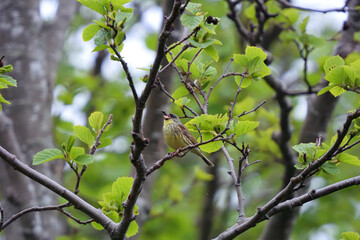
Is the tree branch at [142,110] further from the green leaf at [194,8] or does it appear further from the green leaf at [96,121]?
the green leaf at [96,121]

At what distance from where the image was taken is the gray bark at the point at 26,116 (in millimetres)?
4805

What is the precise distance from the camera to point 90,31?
2.38m

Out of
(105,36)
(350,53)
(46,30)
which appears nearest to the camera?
(105,36)

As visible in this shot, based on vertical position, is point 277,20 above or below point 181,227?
above

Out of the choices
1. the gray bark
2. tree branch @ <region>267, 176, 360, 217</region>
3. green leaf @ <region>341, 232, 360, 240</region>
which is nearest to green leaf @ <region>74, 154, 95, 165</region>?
tree branch @ <region>267, 176, 360, 217</region>

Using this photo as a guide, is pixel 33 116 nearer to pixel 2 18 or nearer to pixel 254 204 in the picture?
pixel 2 18

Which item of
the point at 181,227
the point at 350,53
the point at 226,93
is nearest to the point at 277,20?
the point at 350,53

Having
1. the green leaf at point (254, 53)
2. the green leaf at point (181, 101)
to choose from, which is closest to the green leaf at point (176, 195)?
the green leaf at point (181, 101)

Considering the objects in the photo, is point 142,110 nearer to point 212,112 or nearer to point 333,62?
point 333,62

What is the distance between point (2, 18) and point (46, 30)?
89cm

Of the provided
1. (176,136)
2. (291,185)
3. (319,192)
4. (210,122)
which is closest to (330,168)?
(319,192)

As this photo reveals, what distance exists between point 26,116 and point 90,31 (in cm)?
317

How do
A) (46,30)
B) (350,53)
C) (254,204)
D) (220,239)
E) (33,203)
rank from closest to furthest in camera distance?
(220,239) → (33,203) → (350,53) → (46,30) → (254,204)

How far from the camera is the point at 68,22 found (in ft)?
21.4
